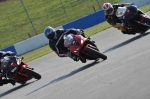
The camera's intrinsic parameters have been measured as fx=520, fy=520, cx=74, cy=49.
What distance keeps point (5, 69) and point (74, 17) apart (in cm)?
1872

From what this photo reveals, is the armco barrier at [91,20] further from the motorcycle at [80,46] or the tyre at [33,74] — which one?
the motorcycle at [80,46]

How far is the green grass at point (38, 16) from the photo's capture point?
33656 millimetres

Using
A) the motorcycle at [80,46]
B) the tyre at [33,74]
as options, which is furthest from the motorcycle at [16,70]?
the motorcycle at [80,46]

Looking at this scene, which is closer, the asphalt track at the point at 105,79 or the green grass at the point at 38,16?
the asphalt track at the point at 105,79

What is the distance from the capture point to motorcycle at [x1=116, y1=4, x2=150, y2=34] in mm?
17328

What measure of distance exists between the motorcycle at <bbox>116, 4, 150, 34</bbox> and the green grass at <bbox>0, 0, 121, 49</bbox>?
48.1 feet

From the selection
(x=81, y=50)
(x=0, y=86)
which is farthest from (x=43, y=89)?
(x=0, y=86)

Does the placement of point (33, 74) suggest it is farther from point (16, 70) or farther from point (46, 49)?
point (46, 49)

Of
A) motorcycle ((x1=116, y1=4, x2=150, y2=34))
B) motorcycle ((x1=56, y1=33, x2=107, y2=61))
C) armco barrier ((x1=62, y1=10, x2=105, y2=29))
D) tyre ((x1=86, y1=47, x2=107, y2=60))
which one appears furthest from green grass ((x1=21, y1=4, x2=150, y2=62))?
tyre ((x1=86, y1=47, x2=107, y2=60))

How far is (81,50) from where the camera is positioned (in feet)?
49.8

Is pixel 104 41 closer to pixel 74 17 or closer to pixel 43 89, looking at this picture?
pixel 43 89

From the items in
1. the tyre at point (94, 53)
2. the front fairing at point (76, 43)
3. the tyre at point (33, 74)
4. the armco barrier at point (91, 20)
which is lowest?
the armco barrier at point (91, 20)

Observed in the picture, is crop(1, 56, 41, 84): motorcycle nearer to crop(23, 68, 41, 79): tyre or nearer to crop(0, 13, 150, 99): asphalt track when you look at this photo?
crop(23, 68, 41, 79): tyre

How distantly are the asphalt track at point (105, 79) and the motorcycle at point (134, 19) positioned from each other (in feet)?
1.07
